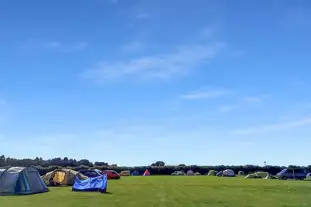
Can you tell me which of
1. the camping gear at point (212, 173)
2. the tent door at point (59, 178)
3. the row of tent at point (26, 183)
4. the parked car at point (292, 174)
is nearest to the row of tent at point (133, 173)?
the camping gear at point (212, 173)

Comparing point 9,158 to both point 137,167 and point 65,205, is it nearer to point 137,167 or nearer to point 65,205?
point 137,167

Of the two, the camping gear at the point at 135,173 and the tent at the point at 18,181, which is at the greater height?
the camping gear at the point at 135,173

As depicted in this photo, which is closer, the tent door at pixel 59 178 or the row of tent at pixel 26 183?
the row of tent at pixel 26 183

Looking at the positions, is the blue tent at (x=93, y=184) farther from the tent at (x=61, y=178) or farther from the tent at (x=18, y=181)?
the tent at (x=61, y=178)

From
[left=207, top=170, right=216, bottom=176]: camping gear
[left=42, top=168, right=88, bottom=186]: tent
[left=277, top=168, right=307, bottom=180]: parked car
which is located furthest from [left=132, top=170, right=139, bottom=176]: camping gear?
[left=42, top=168, right=88, bottom=186]: tent

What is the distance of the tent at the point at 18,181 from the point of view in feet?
119

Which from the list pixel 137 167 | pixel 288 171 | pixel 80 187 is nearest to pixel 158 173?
pixel 137 167

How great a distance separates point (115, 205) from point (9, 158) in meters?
106

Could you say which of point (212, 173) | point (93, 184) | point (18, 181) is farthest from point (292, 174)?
point (18, 181)

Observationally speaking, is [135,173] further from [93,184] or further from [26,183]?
[26,183]

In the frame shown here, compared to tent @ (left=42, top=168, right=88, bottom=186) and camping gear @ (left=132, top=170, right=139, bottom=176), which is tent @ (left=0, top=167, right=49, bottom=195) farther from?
camping gear @ (left=132, top=170, right=139, bottom=176)

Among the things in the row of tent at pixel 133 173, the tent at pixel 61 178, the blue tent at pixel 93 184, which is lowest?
the blue tent at pixel 93 184

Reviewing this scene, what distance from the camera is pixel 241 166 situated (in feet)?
403

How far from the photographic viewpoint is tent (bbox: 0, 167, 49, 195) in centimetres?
3634
